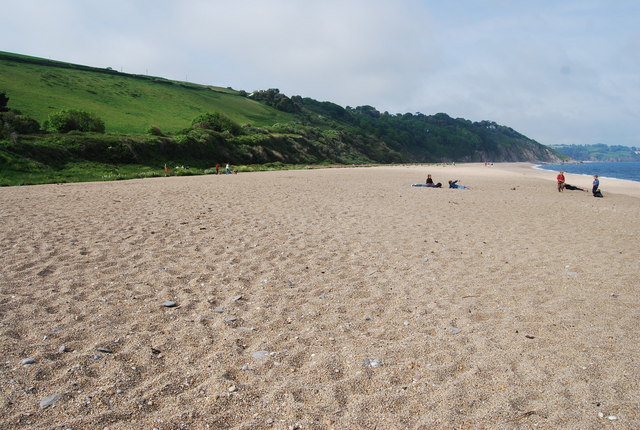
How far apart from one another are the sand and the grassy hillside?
197ft

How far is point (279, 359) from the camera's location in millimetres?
4496

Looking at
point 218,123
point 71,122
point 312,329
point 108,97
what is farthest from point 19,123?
point 312,329

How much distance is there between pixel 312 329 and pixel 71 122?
5803 centimetres

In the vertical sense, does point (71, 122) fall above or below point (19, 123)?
above

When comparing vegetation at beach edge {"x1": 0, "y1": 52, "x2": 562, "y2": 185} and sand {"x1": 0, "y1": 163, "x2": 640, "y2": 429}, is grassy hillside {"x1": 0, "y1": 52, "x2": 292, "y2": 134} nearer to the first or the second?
vegetation at beach edge {"x1": 0, "y1": 52, "x2": 562, "y2": 185}

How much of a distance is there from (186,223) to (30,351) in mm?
7452

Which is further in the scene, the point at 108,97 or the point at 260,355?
the point at 108,97

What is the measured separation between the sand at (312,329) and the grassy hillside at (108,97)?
60.1m

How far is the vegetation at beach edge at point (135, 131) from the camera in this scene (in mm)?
35156

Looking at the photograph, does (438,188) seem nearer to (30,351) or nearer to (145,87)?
(30,351)

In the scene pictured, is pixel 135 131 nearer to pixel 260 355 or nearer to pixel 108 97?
pixel 108 97

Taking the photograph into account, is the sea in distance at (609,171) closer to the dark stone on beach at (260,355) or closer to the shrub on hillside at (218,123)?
the shrub on hillside at (218,123)

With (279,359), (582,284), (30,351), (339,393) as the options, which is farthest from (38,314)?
(582,284)

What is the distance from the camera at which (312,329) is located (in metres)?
5.29
